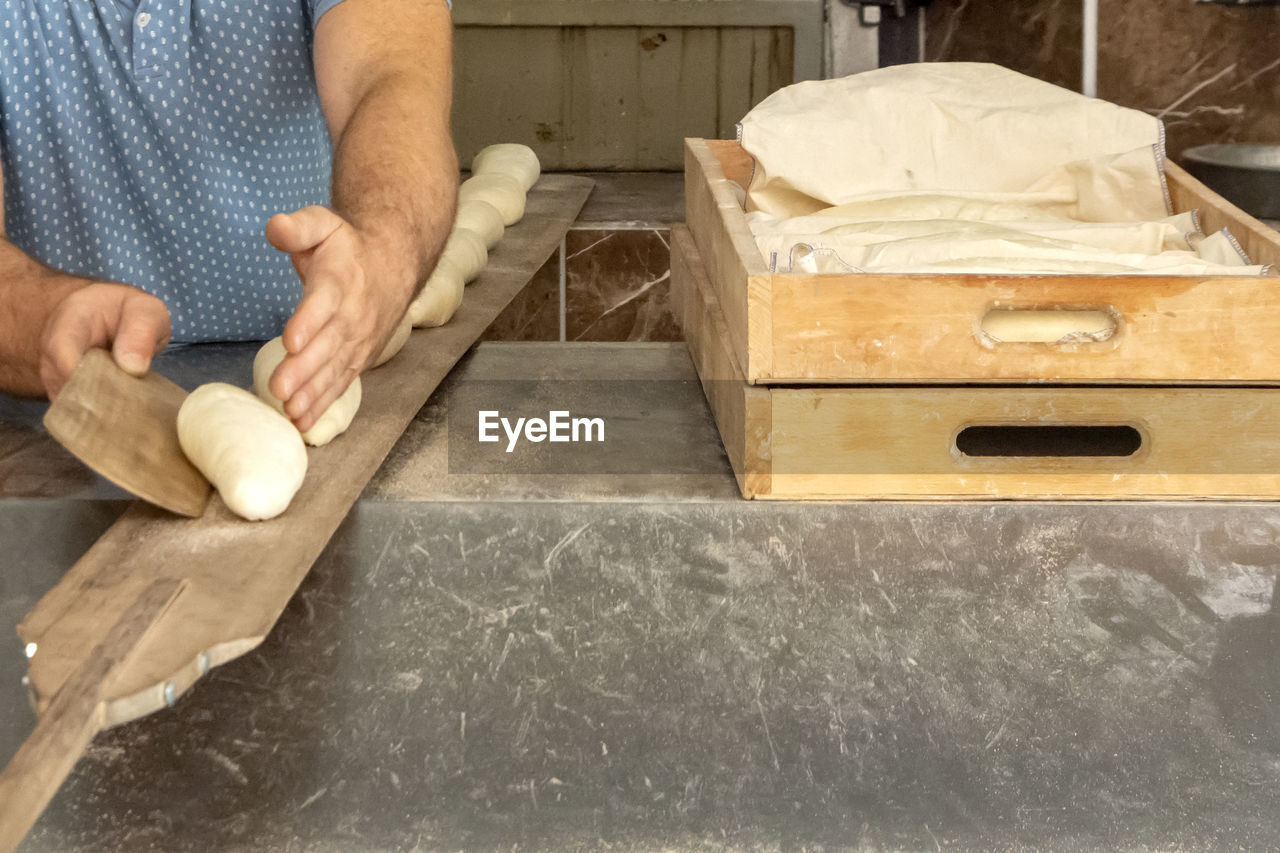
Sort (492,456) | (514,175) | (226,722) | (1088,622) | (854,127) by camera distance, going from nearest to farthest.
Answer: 1. (226,722)
2. (1088,622)
3. (492,456)
4. (854,127)
5. (514,175)

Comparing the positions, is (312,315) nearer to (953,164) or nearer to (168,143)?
(168,143)

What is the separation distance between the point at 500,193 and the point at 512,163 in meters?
0.37

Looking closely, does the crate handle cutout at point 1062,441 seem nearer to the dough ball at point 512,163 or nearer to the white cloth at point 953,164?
the white cloth at point 953,164

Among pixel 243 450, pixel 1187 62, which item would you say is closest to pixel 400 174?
pixel 243 450

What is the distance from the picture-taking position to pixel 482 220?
1.96 meters

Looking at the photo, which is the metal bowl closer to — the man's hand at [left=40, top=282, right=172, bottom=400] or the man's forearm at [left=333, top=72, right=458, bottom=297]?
the man's forearm at [left=333, top=72, right=458, bottom=297]

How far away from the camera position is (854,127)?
1463 mm

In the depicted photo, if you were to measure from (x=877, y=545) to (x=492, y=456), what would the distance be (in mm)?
395

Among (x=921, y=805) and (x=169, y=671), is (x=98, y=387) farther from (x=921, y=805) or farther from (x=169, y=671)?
(x=921, y=805)

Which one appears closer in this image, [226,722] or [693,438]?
[226,722]

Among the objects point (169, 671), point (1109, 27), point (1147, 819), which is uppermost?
point (1109, 27)

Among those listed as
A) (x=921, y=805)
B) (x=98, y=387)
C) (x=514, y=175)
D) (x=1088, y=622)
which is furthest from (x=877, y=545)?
(x=514, y=175)

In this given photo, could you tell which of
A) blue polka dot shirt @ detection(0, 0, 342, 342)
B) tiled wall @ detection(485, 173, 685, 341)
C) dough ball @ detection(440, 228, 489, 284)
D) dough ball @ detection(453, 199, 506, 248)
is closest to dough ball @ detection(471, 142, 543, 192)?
tiled wall @ detection(485, 173, 685, 341)

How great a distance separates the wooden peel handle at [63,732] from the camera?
1.81 ft
